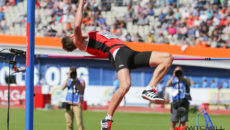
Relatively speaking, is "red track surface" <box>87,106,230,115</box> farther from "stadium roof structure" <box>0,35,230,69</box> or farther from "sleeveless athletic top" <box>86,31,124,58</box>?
"sleeveless athletic top" <box>86,31,124,58</box>

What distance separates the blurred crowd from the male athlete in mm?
16658

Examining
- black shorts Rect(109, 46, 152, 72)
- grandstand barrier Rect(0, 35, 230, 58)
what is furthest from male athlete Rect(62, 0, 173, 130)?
grandstand barrier Rect(0, 35, 230, 58)

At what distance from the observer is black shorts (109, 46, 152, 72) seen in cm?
634

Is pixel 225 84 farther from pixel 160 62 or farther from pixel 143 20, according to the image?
pixel 160 62

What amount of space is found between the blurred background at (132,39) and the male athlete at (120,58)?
50.4 ft

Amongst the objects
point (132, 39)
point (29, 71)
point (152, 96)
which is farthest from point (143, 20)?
point (152, 96)

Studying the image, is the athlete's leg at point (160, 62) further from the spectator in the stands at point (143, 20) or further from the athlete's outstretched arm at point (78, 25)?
the spectator in the stands at point (143, 20)

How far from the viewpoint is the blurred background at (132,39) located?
23.3 m

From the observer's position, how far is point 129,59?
6379mm

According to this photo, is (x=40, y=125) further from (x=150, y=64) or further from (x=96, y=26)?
(x=96, y=26)

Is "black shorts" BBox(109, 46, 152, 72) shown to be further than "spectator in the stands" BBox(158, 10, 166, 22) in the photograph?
No

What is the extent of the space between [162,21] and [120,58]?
1820 centimetres

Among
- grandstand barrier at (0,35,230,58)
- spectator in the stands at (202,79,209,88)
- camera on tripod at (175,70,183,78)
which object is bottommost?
spectator in the stands at (202,79,209,88)

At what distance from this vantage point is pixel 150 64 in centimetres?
635
